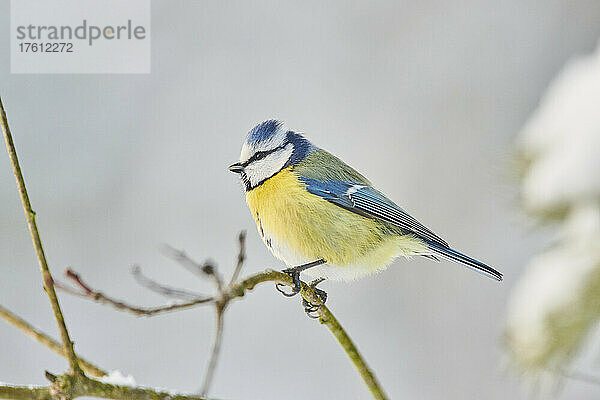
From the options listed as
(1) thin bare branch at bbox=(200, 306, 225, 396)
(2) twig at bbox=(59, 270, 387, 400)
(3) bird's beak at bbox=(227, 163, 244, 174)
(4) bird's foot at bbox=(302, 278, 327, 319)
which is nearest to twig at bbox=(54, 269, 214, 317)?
(1) thin bare branch at bbox=(200, 306, 225, 396)

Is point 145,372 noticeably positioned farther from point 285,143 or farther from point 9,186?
point 285,143

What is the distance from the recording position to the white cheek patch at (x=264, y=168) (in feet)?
4.03

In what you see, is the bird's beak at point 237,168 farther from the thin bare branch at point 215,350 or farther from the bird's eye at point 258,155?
the thin bare branch at point 215,350

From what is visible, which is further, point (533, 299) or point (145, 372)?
point (145, 372)

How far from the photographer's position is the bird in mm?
1138

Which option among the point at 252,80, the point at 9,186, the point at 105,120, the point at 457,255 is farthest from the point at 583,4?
the point at 9,186

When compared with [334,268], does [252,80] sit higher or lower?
higher

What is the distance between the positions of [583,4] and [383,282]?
4.72 ft

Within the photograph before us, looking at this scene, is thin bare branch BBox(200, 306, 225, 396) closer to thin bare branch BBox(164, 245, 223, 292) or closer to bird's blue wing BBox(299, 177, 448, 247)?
thin bare branch BBox(164, 245, 223, 292)

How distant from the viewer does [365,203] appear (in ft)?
4.04

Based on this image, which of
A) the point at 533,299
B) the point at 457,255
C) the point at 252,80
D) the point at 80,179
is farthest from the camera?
the point at 252,80

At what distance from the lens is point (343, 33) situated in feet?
10.4

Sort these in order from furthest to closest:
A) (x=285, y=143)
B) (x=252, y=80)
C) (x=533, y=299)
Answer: (x=252, y=80), (x=285, y=143), (x=533, y=299)

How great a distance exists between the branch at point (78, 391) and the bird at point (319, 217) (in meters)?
0.48
